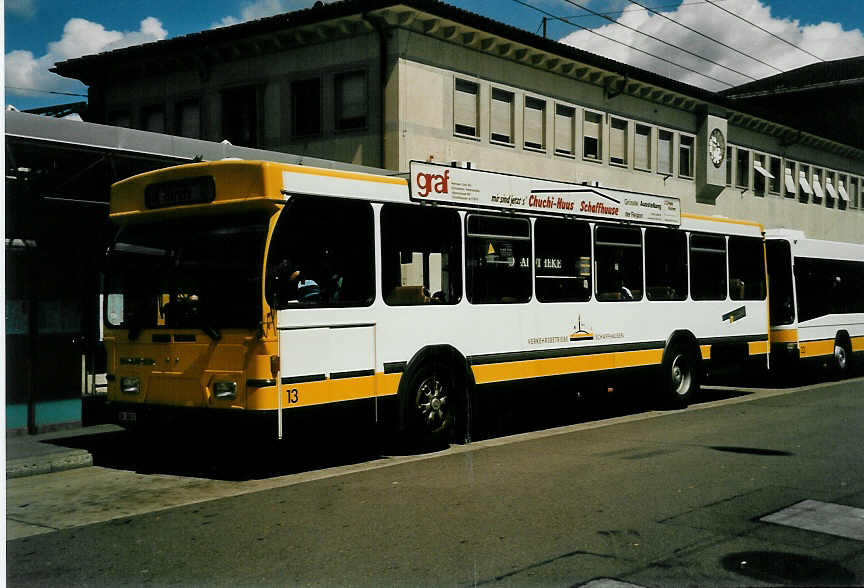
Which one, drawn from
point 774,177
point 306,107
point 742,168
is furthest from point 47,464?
point 774,177

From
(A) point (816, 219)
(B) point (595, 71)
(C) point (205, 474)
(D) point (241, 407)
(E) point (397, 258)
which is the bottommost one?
(C) point (205, 474)

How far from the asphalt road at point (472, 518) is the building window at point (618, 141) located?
21368mm

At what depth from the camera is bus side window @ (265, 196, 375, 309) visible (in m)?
9.01

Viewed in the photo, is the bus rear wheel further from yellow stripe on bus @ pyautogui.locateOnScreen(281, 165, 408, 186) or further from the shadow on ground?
yellow stripe on bus @ pyautogui.locateOnScreen(281, 165, 408, 186)

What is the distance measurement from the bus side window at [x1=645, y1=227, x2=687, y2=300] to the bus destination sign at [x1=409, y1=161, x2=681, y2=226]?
0.24 m

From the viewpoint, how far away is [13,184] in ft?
39.8

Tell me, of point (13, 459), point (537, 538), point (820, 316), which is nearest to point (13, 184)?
point (13, 459)

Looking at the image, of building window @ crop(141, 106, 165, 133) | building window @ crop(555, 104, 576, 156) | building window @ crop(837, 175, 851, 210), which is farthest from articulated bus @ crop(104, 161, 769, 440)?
building window @ crop(837, 175, 851, 210)

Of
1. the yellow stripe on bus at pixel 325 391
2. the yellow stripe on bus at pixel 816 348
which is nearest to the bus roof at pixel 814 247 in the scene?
the yellow stripe on bus at pixel 816 348

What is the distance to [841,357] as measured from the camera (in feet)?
68.8

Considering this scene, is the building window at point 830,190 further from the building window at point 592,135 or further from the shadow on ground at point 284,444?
the shadow on ground at point 284,444

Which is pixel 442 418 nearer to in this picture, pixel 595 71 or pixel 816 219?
pixel 595 71

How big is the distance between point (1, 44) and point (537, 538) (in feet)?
15.4

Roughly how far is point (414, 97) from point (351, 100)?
6.31 ft
